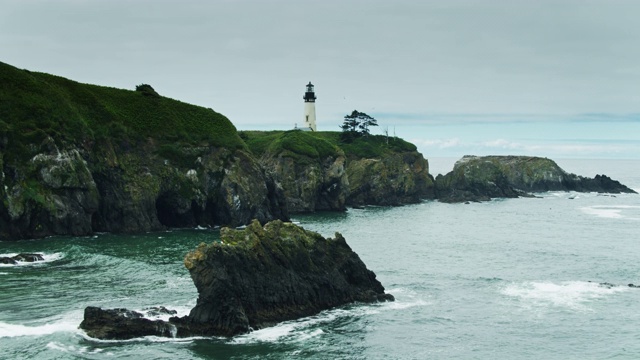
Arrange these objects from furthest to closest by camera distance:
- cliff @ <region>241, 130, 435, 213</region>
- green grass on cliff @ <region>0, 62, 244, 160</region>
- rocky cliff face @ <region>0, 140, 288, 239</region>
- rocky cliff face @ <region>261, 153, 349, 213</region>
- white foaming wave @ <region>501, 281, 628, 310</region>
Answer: cliff @ <region>241, 130, 435, 213</region> → rocky cliff face @ <region>261, 153, 349, 213</region> → green grass on cliff @ <region>0, 62, 244, 160</region> → rocky cliff face @ <region>0, 140, 288, 239</region> → white foaming wave @ <region>501, 281, 628, 310</region>

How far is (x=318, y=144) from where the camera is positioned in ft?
468

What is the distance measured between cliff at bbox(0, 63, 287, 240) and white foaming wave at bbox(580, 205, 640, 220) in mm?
62817

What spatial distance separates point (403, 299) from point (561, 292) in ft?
47.9

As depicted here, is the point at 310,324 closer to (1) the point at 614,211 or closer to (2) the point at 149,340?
(2) the point at 149,340

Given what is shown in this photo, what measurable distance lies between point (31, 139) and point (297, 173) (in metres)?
57.5

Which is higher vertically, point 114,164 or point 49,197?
point 114,164

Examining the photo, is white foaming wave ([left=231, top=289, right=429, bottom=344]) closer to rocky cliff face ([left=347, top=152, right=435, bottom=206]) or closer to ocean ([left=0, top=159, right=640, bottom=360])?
ocean ([left=0, top=159, right=640, bottom=360])

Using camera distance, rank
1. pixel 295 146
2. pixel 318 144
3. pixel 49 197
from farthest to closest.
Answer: pixel 318 144
pixel 295 146
pixel 49 197

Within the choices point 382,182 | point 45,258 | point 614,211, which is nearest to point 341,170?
point 382,182

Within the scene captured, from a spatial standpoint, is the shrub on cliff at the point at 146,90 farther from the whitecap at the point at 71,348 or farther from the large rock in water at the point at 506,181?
the whitecap at the point at 71,348

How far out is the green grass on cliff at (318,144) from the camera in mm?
138000

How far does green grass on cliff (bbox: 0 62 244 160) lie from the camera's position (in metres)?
83.9

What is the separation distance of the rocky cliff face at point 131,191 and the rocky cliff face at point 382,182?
42565mm

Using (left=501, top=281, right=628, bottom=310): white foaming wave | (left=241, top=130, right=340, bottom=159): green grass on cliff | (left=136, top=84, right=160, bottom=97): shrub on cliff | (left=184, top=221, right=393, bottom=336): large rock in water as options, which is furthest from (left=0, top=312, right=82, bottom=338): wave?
(left=241, top=130, right=340, bottom=159): green grass on cliff
